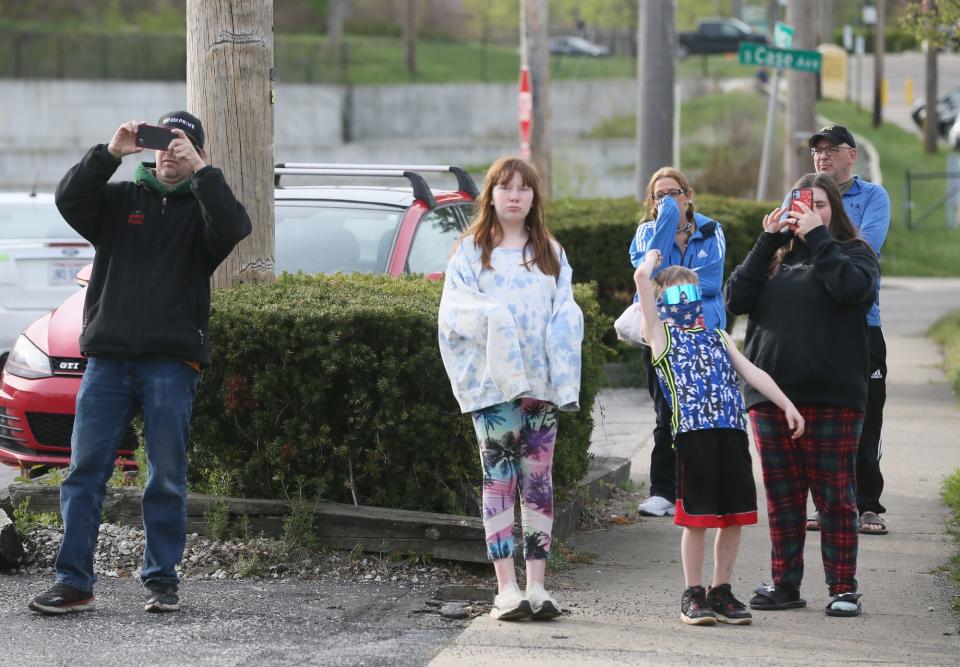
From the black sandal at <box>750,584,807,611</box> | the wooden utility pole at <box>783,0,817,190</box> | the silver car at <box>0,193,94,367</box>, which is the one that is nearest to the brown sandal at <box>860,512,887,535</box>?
the black sandal at <box>750,584,807,611</box>

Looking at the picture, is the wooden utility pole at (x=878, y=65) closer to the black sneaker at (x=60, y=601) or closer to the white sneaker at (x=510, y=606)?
the white sneaker at (x=510, y=606)

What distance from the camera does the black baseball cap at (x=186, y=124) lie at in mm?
5480

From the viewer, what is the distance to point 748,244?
46.0ft

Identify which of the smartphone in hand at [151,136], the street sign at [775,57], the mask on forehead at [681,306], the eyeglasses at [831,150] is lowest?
the mask on forehead at [681,306]

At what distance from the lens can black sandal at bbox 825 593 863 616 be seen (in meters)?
5.53

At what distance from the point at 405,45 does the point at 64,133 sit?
13230 mm

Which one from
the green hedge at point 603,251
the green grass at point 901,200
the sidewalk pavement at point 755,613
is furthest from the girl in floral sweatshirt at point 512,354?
the green grass at point 901,200

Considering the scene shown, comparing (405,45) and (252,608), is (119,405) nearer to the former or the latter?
(252,608)

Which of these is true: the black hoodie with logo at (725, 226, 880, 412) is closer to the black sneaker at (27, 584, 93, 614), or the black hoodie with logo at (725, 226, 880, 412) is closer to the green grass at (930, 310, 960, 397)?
the black sneaker at (27, 584, 93, 614)

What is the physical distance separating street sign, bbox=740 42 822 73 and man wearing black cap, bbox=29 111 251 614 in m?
10.7

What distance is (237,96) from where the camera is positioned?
6672 millimetres

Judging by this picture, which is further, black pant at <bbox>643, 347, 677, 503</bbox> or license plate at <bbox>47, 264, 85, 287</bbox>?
license plate at <bbox>47, 264, 85, 287</bbox>

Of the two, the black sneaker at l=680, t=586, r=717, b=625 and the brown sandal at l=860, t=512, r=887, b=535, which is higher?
the black sneaker at l=680, t=586, r=717, b=625

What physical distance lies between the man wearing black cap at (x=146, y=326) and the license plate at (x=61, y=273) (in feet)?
17.9
